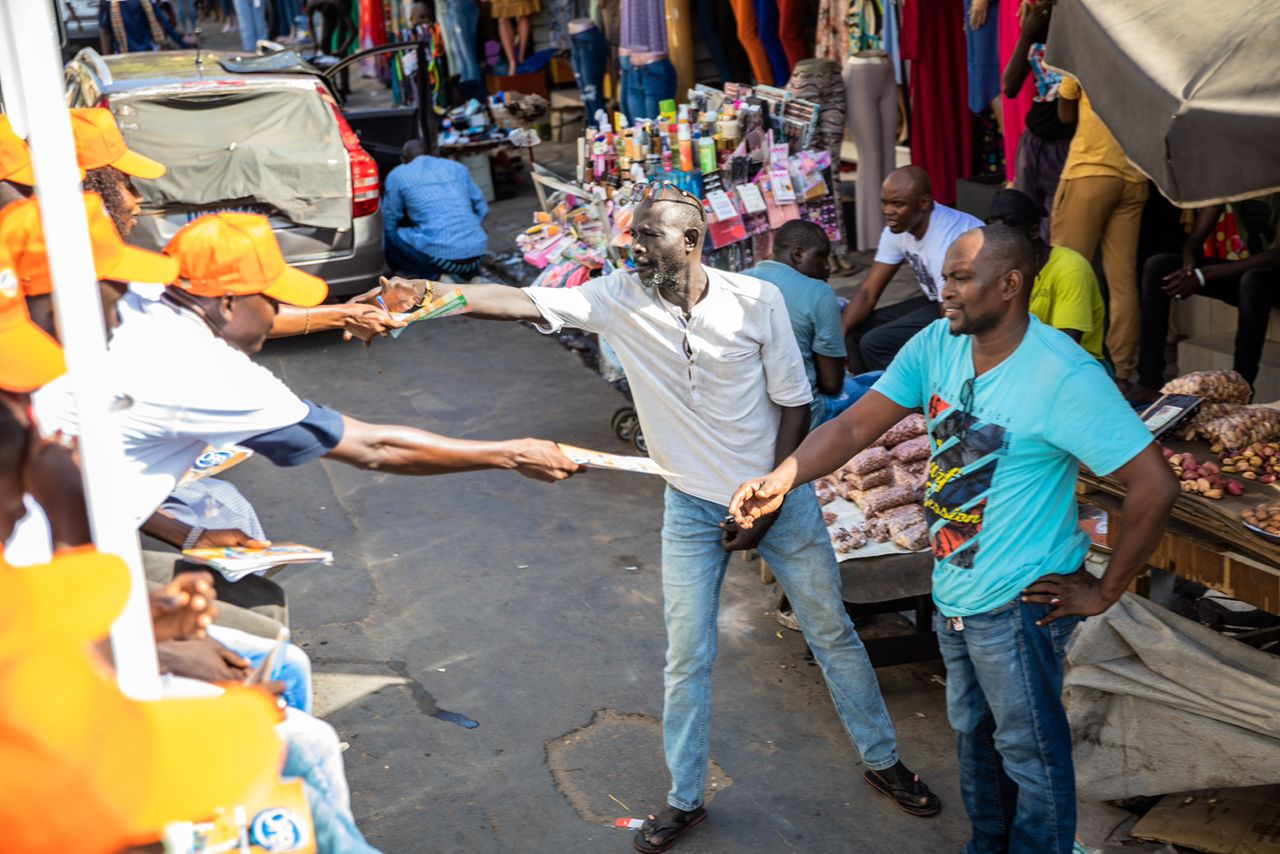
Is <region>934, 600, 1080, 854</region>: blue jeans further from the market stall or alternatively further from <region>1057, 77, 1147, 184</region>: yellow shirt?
<region>1057, 77, 1147, 184</region>: yellow shirt

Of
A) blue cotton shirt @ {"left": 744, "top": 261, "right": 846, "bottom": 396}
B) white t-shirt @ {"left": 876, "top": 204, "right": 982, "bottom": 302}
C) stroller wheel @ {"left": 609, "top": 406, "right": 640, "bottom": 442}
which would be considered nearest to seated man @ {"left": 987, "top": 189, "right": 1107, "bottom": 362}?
white t-shirt @ {"left": 876, "top": 204, "right": 982, "bottom": 302}

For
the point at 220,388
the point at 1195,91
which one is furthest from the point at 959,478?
the point at 220,388

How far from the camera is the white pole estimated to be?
6.87 ft

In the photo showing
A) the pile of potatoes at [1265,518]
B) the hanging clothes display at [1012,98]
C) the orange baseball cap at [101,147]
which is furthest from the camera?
the hanging clothes display at [1012,98]

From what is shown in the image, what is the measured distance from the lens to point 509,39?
17.9m

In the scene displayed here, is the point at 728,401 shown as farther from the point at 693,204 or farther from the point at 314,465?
the point at 314,465

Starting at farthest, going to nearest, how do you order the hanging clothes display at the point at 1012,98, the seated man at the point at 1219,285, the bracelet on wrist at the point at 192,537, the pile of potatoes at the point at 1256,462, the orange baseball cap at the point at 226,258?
the hanging clothes display at the point at 1012,98 < the seated man at the point at 1219,285 < the pile of potatoes at the point at 1256,462 < the bracelet on wrist at the point at 192,537 < the orange baseball cap at the point at 226,258

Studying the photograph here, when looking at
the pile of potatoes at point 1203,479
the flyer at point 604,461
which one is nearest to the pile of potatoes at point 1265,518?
the pile of potatoes at point 1203,479

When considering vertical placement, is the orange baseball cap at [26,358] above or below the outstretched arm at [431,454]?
Result: above

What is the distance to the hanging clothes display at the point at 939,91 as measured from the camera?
1004 centimetres

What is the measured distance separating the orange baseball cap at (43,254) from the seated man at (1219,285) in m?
5.38

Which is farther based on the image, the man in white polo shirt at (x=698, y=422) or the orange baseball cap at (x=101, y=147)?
the orange baseball cap at (x=101, y=147)

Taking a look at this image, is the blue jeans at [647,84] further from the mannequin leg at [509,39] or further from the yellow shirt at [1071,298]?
the yellow shirt at [1071,298]

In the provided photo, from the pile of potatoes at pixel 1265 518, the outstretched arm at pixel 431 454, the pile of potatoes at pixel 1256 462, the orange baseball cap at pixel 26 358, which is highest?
the orange baseball cap at pixel 26 358
